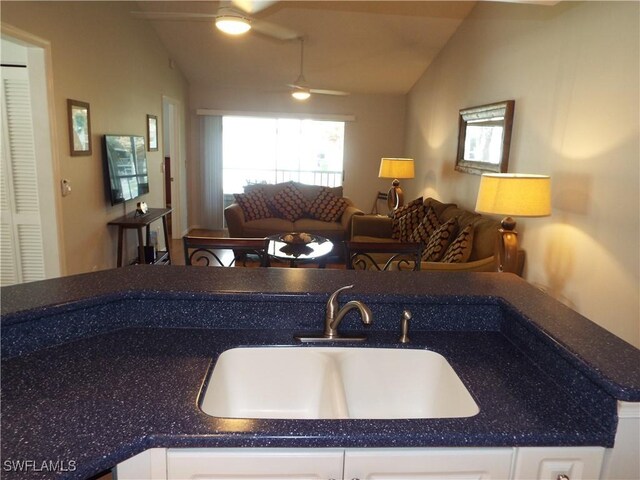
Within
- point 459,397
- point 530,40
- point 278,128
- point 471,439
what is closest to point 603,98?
point 530,40

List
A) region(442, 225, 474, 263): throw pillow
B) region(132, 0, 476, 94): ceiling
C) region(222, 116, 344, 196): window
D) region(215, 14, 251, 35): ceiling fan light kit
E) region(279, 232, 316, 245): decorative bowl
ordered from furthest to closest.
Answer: region(222, 116, 344, 196): window, region(132, 0, 476, 94): ceiling, region(279, 232, 316, 245): decorative bowl, region(442, 225, 474, 263): throw pillow, region(215, 14, 251, 35): ceiling fan light kit

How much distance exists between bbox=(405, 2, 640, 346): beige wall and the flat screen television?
11.2 feet

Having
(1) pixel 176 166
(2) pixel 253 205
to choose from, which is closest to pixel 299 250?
(2) pixel 253 205

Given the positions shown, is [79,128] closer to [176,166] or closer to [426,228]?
[176,166]

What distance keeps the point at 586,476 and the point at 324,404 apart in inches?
25.0

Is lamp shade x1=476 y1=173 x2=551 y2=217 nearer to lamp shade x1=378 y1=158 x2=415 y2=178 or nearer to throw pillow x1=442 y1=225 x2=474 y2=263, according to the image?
throw pillow x1=442 y1=225 x2=474 y2=263

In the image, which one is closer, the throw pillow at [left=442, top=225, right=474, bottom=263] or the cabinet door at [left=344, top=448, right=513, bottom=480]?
the cabinet door at [left=344, top=448, right=513, bottom=480]

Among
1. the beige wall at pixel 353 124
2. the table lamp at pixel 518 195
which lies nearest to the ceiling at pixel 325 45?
the beige wall at pixel 353 124

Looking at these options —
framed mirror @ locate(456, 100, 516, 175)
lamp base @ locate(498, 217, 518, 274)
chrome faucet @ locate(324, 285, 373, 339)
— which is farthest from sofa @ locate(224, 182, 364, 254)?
chrome faucet @ locate(324, 285, 373, 339)

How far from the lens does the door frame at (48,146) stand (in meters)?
3.01

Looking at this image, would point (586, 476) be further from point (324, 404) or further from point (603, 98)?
point (603, 98)

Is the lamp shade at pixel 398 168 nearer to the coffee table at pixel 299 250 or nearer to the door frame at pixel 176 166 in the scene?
the coffee table at pixel 299 250

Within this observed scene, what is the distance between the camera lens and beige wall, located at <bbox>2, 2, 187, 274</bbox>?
3.17 m

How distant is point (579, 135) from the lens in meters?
2.52
